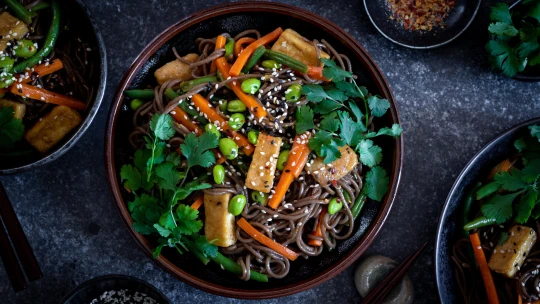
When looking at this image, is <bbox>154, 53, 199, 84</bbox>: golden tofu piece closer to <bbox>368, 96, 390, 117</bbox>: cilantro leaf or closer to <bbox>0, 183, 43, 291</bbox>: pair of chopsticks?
<bbox>368, 96, 390, 117</bbox>: cilantro leaf

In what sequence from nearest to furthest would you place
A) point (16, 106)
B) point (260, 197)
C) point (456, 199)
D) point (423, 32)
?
point (260, 197), point (16, 106), point (456, 199), point (423, 32)

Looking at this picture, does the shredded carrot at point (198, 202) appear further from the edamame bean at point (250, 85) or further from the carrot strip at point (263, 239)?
the edamame bean at point (250, 85)

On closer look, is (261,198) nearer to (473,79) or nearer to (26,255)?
(26,255)

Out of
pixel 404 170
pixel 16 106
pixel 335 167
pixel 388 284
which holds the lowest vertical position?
pixel 388 284

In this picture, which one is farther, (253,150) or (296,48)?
(296,48)

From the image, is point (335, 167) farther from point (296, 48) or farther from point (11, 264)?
point (11, 264)

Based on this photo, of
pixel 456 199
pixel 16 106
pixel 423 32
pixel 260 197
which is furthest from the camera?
pixel 423 32

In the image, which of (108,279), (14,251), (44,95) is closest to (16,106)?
(44,95)
